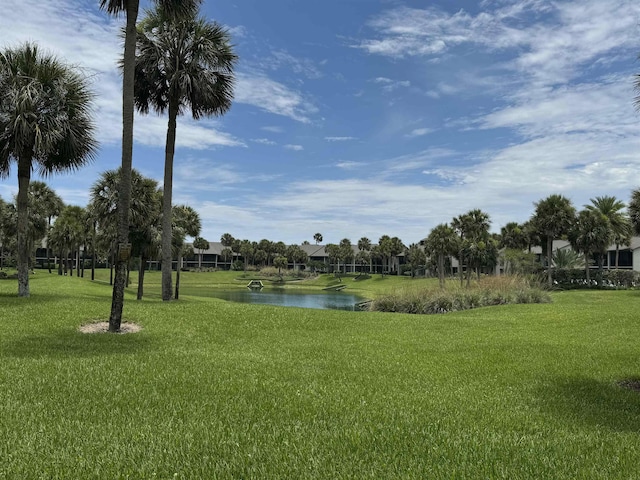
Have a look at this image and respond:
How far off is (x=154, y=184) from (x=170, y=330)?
2010cm

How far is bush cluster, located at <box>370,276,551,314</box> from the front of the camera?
25.3 metres

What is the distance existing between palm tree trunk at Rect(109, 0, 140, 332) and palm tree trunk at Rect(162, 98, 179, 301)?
6.74 meters

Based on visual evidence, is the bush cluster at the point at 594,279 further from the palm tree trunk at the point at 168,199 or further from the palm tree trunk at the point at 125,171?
the palm tree trunk at the point at 125,171

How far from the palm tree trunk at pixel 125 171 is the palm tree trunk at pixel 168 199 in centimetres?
674

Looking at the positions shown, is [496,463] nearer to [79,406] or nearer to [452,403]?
[452,403]

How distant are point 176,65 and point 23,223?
320 inches

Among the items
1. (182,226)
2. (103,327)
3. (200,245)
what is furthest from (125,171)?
(200,245)

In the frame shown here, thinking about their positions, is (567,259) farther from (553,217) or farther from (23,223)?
(23,223)

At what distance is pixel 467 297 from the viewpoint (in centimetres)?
2552

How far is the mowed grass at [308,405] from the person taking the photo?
413 centimetres

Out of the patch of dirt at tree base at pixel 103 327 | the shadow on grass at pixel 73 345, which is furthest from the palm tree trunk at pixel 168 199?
the shadow on grass at pixel 73 345

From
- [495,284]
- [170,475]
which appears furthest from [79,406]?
[495,284]

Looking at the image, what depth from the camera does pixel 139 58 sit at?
1873 centimetres

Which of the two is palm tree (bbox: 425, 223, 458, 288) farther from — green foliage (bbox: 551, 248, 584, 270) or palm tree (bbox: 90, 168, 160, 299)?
palm tree (bbox: 90, 168, 160, 299)
